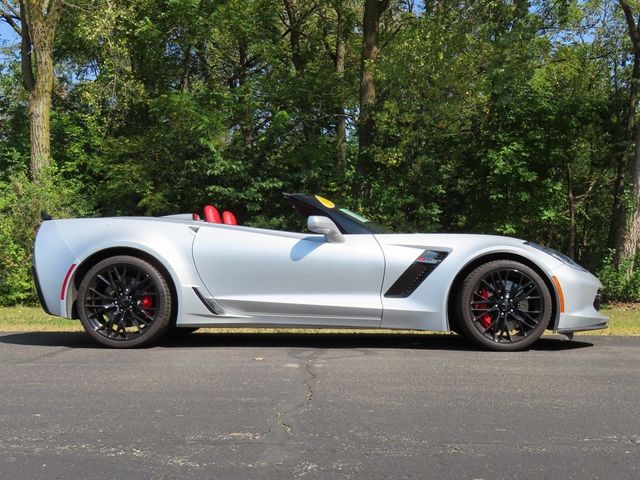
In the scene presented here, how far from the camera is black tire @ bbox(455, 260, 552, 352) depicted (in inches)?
234

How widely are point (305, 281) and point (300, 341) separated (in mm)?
1060

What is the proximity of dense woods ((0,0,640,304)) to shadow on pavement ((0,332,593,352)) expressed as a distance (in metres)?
6.18

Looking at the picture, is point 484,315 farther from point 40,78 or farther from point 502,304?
point 40,78

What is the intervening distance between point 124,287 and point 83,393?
1.79m

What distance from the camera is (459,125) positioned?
1503 centimetres

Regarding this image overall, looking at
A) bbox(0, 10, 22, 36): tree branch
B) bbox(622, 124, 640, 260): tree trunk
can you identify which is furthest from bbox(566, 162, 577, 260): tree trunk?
bbox(0, 10, 22, 36): tree branch

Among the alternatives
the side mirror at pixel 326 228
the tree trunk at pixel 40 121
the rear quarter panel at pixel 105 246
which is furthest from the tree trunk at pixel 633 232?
the tree trunk at pixel 40 121

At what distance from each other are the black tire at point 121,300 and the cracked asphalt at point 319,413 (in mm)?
257

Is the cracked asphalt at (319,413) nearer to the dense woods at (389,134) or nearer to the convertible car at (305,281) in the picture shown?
the convertible car at (305,281)

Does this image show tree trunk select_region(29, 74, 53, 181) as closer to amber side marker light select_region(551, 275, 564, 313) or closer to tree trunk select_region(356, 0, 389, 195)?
tree trunk select_region(356, 0, 389, 195)

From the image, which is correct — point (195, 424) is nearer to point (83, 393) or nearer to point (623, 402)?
point (83, 393)

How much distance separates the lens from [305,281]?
6035mm

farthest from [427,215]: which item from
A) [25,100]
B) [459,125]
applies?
[25,100]

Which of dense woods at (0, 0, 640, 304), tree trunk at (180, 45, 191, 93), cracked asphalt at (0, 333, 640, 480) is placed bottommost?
cracked asphalt at (0, 333, 640, 480)
